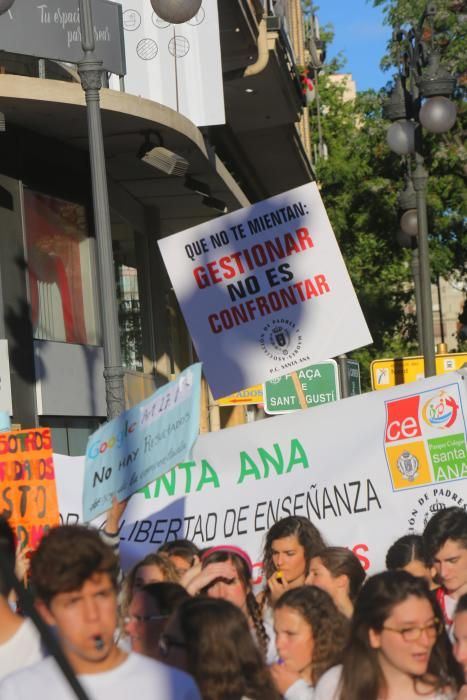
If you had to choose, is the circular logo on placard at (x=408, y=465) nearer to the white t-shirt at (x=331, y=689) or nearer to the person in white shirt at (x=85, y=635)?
the white t-shirt at (x=331, y=689)

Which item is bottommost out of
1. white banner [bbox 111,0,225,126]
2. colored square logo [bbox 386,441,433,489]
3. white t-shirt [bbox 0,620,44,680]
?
white t-shirt [bbox 0,620,44,680]

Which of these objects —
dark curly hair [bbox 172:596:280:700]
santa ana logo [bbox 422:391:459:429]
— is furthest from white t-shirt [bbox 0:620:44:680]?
santa ana logo [bbox 422:391:459:429]

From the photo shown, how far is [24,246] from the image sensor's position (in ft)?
51.3

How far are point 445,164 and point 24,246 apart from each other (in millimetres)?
16053

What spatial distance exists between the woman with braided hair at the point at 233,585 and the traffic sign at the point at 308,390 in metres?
10.5

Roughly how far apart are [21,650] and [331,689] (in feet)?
3.80

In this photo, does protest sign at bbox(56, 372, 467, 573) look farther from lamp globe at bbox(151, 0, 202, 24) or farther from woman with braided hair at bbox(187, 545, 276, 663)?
lamp globe at bbox(151, 0, 202, 24)

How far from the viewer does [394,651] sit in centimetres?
484

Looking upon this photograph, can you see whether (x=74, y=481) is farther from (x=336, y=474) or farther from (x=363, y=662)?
(x=363, y=662)

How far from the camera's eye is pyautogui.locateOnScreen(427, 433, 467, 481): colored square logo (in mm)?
7457

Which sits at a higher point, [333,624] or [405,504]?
[405,504]

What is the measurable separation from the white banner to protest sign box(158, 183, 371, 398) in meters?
7.59

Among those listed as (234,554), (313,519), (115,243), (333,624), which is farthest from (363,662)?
(115,243)

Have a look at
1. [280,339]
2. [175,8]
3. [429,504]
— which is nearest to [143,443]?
[429,504]
